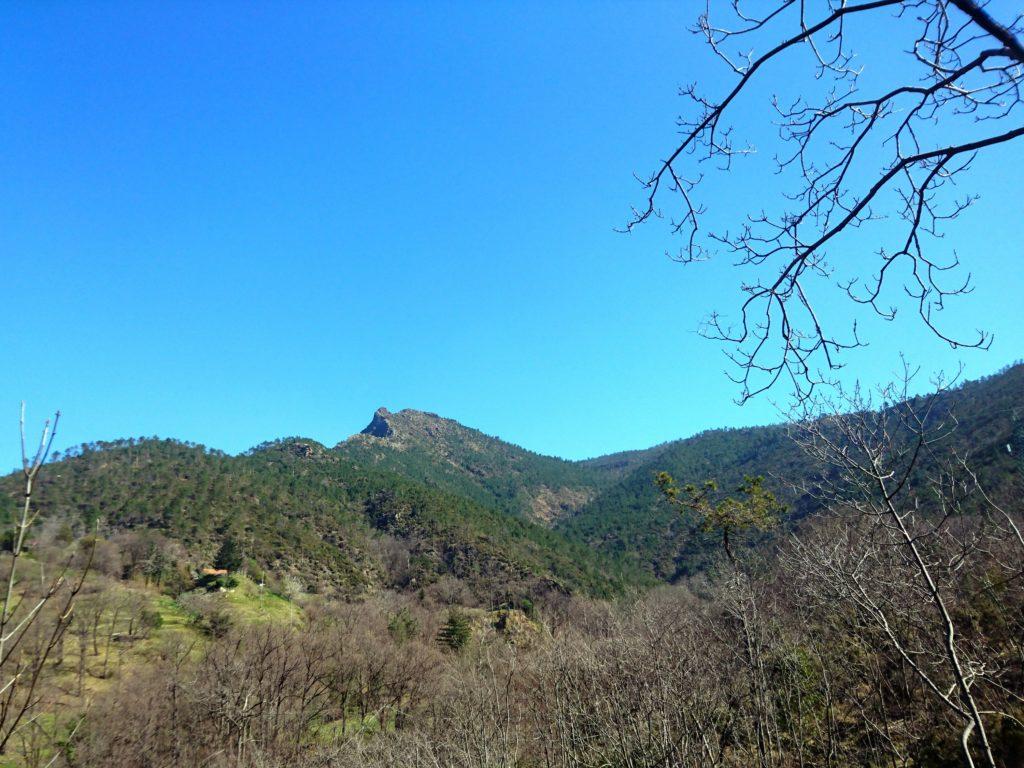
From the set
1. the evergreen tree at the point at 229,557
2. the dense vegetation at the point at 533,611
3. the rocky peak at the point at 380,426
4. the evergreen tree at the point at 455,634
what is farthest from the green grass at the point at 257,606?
the rocky peak at the point at 380,426

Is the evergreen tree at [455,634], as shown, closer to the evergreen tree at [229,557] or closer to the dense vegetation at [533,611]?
the dense vegetation at [533,611]

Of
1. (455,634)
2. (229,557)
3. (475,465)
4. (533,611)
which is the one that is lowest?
(533,611)

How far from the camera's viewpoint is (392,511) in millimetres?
90125

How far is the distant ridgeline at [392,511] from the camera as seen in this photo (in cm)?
6025

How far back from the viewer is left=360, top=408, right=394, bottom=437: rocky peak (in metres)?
169

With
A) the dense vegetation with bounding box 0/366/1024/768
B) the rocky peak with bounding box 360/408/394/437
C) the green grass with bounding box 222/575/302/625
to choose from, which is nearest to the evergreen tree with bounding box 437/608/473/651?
the dense vegetation with bounding box 0/366/1024/768

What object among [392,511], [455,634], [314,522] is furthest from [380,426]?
[455,634]

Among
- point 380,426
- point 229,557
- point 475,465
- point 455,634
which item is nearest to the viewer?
point 455,634

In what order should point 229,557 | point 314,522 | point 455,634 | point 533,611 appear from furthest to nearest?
point 314,522, point 229,557, point 533,611, point 455,634

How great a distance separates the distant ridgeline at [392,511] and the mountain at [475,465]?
9.11ft

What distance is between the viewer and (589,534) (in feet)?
360

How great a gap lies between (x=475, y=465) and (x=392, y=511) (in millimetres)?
71275

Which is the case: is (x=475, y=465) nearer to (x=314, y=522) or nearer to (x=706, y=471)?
(x=706, y=471)

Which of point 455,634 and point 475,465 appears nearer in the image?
point 455,634
